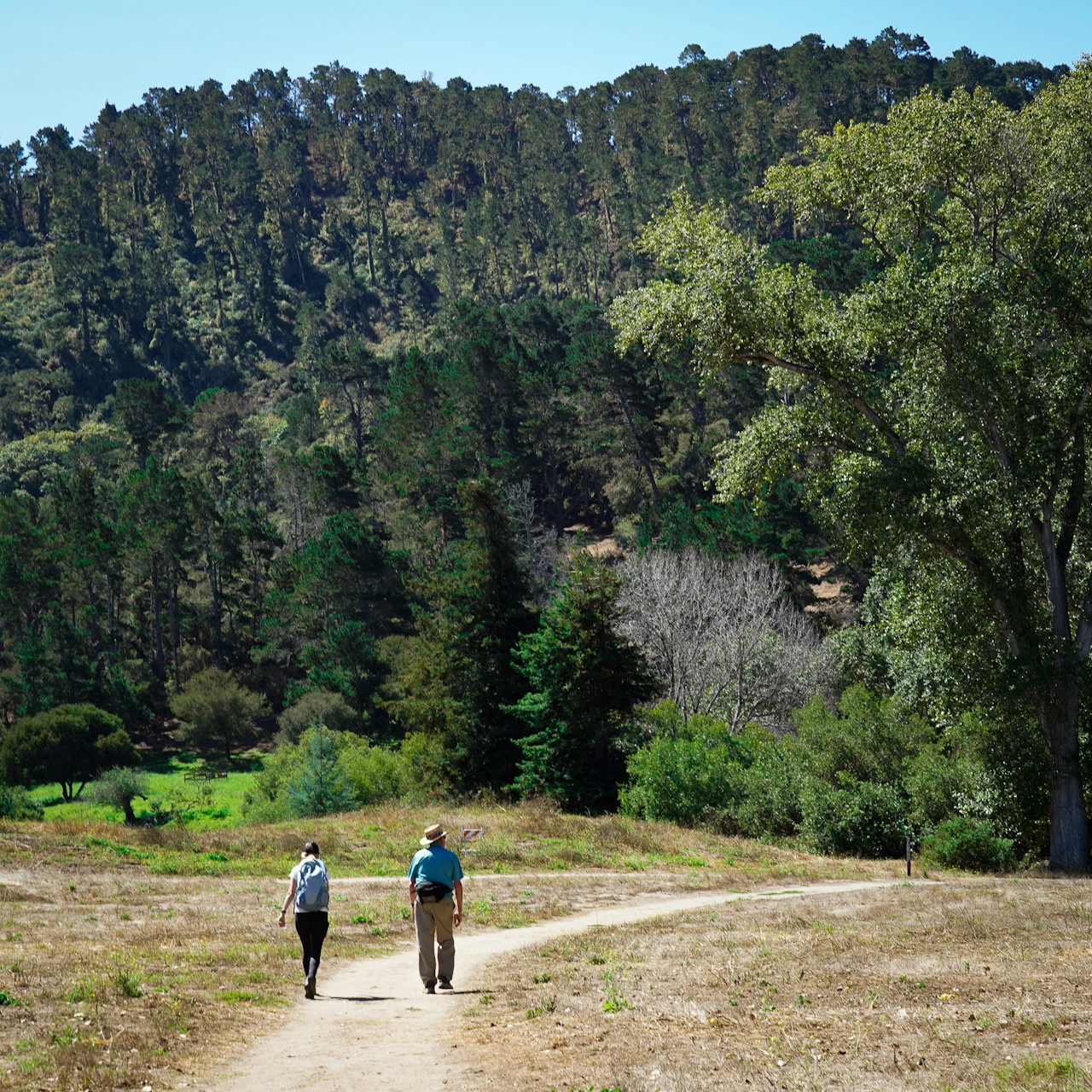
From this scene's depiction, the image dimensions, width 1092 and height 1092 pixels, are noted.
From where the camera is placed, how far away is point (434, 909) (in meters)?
10.9

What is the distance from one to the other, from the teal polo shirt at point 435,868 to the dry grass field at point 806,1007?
1.17 m

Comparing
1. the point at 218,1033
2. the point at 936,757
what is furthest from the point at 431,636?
the point at 218,1033

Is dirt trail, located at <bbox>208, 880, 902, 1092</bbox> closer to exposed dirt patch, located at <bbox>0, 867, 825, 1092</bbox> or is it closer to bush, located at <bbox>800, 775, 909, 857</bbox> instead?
exposed dirt patch, located at <bbox>0, 867, 825, 1092</bbox>

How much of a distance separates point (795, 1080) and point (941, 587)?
643 inches

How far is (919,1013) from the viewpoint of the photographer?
8.33m

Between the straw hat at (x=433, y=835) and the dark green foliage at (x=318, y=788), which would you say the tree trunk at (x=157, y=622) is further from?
the straw hat at (x=433, y=835)

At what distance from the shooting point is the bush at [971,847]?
22938mm

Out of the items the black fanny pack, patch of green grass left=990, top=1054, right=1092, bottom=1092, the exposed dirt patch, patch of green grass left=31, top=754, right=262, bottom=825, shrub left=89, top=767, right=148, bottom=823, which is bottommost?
patch of green grass left=31, top=754, right=262, bottom=825

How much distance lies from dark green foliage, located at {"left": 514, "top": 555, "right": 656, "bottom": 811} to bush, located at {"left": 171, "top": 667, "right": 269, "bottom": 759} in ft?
129

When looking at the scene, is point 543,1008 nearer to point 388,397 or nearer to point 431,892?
point 431,892

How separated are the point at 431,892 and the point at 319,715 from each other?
52.7 metres

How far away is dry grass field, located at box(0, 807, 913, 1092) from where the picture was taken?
823 centimetres

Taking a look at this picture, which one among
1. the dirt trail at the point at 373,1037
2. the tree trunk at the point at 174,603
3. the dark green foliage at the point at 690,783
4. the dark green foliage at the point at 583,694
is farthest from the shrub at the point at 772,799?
the tree trunk at the point at 174,603

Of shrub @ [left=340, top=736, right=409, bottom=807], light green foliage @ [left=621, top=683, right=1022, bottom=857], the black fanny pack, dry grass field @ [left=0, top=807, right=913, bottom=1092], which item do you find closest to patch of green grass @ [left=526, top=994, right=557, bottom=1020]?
the black fanny pack
